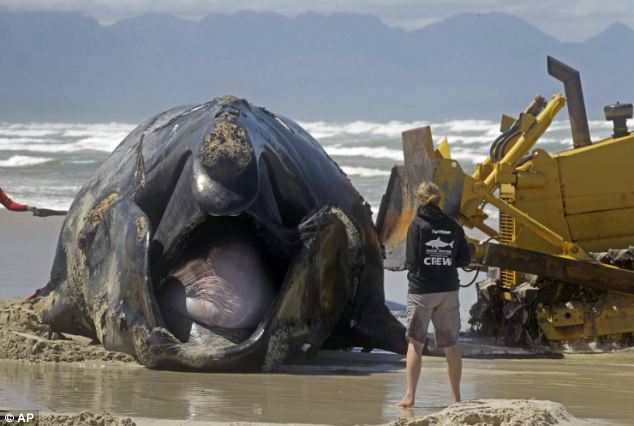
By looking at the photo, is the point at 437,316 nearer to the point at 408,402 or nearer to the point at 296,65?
the point at 408,402

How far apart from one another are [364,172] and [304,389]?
2399cm

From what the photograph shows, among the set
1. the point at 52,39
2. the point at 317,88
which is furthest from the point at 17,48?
the point at 317,88

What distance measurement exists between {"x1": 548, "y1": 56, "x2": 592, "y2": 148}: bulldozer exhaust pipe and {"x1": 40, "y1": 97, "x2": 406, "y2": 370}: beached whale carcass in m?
2.34

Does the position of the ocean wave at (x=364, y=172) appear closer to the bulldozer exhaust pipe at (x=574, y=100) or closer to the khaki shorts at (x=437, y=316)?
the bulldozer exhaust pipe at (x=574, y=100)

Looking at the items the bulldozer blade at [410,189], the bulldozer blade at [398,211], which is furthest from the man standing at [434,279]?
the bulldozer blade at [398,211]

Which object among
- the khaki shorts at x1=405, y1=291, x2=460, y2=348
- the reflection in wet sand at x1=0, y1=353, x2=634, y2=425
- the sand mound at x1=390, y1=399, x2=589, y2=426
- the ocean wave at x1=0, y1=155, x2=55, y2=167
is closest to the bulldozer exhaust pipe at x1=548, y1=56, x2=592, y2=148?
the reflection in wet sand at x1=0, y1=353, x2=634, y2=425

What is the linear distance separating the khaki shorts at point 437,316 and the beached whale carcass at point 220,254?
4.71 ft

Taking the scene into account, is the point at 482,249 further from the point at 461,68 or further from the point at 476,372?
the point at 461,68

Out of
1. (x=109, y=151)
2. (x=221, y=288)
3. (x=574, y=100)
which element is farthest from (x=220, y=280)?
(x=109, y=151)

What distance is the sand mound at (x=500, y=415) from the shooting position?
7648mm

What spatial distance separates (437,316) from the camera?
28.8 feet

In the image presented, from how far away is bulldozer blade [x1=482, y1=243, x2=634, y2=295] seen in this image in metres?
11.5

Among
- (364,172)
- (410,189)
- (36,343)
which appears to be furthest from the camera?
(364,172)

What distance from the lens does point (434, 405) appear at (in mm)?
8766
